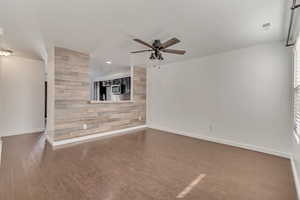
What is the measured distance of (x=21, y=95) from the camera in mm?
4395

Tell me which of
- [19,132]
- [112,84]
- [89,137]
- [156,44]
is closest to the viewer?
[156,44]

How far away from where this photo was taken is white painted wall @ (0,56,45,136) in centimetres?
418

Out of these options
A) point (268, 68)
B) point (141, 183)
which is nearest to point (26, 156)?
point (141, 183)

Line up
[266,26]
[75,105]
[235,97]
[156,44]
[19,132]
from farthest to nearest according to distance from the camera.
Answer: [19,132] → [75,105] → [235,97] → [156,44] → [266,26]

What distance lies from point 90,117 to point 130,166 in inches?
85.9

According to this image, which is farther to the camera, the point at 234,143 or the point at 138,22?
the point at 234,143

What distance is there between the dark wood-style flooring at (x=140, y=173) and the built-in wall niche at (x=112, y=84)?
11.1 ft

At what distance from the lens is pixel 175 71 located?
4.91 m

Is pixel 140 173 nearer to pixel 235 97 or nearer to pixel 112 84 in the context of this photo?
Answer: pixel 235 97

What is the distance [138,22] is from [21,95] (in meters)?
4.36

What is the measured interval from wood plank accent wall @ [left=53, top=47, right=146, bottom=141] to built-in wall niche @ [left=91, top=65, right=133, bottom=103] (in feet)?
6.12

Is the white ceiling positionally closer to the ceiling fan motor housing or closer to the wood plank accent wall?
the ceiling fan motor housing

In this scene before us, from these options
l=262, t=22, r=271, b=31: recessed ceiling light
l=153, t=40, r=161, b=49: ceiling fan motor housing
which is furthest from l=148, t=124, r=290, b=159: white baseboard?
l=153, t=40, r=161, b=49: ceiling fan motor housing

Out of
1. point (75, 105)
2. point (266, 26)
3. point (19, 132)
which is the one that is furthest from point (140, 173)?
point (19, 132)
